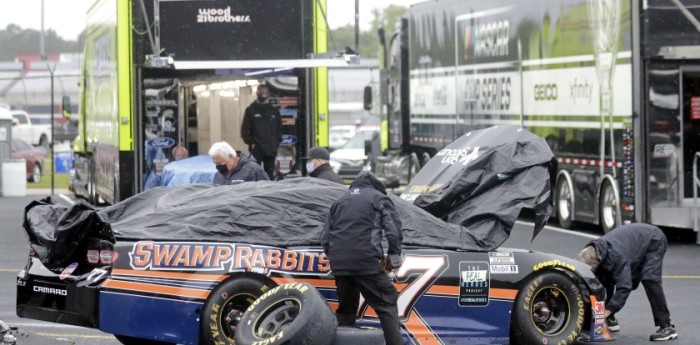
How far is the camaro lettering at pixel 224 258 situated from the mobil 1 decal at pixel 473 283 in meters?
1.00

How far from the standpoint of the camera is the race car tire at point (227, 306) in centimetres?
971

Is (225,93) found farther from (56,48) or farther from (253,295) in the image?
(56,48)

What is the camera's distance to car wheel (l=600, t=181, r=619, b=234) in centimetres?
1965

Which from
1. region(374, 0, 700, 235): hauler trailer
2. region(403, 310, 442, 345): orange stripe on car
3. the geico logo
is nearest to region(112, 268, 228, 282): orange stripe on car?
region(403, 310, 442, 345): orange stripe on car

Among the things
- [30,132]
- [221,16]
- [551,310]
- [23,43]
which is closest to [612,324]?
[551,310]

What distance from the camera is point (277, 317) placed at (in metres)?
9.56

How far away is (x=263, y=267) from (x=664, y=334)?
11.4 ft

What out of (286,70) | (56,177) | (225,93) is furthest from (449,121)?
(56,177)

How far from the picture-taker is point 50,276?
9836 mm

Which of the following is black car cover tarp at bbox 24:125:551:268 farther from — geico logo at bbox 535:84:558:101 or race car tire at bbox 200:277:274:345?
geico logo at bbox 535:84:558:101

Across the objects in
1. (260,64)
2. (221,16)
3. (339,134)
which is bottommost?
(339,134)

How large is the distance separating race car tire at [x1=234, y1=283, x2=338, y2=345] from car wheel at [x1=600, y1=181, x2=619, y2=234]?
10.6 meters

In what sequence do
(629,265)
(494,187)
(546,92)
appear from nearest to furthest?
(629,265), (494,187), (546,92)

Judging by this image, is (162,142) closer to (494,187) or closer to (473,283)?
(494,187)
